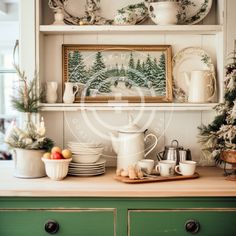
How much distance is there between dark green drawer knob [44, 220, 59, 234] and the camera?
77.0 inches

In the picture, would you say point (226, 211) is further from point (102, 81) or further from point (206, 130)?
point (102, 81)

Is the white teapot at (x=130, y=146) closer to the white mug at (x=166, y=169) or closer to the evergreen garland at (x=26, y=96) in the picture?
the white mug at (x=166, y=169)

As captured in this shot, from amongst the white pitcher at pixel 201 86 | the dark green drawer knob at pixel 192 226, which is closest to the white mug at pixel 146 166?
the dark green drawer knob at pixel 192 226

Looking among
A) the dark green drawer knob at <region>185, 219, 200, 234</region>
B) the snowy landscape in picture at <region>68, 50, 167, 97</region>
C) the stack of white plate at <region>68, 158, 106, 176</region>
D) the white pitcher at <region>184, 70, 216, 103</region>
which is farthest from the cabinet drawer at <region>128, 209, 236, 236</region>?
the snowy landscape in picture at <region>68, 50, 167, 97</region>

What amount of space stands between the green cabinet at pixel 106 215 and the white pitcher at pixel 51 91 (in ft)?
2.29

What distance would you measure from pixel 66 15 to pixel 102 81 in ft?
1.51

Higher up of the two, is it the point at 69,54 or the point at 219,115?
the point at 69,54

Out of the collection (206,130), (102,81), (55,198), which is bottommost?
(55,198)

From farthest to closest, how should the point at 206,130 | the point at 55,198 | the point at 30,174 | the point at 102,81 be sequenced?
1. the point at 102,81
2. the point at 206,130
3. the point at 30,174
4. the point at 55,198

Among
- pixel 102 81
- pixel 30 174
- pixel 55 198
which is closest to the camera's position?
pixel 55 198

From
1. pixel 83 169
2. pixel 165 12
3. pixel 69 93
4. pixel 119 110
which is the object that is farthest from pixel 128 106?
pixel 165 12

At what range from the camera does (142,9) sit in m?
2.48

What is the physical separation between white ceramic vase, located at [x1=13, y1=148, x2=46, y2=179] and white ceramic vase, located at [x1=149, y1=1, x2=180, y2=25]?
1.02 meters

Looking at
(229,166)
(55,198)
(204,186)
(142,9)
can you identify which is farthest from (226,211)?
(142,9)
